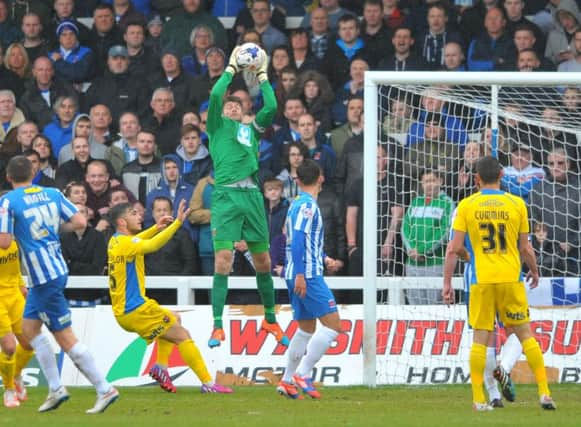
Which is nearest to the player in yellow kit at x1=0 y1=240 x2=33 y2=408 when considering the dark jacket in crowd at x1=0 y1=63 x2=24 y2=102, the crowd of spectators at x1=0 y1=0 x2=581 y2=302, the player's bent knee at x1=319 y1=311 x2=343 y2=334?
the player's bent knee at x1=319 y1=311 x2=343 y2=334

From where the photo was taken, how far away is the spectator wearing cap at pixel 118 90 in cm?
1728

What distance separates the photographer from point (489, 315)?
1016 cm

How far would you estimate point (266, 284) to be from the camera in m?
12.9

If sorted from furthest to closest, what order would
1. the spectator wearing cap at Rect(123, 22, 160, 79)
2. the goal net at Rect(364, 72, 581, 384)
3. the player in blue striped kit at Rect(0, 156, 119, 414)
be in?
1. the spectator wearing cap at Rect(123, 22, 160, 79)
2. the goal net at Rect(364, 72, 581, 384)
3. the player in blue striped kit at Rect(0, 156, 119, 414)

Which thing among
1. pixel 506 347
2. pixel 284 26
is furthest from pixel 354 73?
pixel 506 347

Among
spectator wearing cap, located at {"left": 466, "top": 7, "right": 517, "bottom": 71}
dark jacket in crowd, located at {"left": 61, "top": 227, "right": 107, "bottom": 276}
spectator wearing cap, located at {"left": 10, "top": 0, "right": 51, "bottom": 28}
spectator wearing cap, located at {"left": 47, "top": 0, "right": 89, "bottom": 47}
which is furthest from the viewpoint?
spectator wearing cap, located at {"left": 10, "top": 0, "right": 51, "bottom": 28}

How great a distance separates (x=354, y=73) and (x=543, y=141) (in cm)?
314

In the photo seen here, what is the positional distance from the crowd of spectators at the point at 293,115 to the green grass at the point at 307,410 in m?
2.27

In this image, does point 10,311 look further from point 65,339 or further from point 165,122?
point 165,122

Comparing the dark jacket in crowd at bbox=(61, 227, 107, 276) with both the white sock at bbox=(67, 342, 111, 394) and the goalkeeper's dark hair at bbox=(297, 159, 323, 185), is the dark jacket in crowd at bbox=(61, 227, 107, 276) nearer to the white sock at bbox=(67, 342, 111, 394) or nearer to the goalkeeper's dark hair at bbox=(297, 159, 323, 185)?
the goalkeeper's dark hair at bbox=(297, 159, 323, 185)

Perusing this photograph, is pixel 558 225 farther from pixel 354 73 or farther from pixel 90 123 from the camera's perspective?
pixel 90 123

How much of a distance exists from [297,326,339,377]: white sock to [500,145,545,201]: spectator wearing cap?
331 centimetres

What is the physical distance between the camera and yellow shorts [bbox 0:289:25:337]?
432 inches

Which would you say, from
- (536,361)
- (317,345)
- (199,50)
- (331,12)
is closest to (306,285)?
(317,345)
